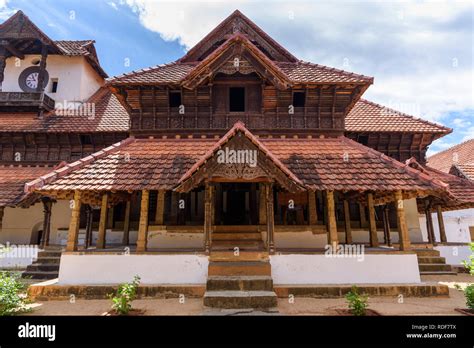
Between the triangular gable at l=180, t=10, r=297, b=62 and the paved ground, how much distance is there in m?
10.2

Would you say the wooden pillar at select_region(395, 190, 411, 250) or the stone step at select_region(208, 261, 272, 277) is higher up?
the wooden pillar at select_region(395, 190, 411, 250)

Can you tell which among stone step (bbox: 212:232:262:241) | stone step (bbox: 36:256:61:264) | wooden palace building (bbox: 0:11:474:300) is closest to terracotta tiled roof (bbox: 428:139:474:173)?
wooden palace building (bbox: 0:11:474:300)

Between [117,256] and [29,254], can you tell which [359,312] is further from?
[29,254]

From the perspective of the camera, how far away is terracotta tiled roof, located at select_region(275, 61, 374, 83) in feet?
34.6

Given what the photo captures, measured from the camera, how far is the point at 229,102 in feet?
37.0

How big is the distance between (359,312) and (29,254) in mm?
13451

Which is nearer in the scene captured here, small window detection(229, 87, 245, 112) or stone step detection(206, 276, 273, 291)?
stone step detection(206, 276, 273, 291)

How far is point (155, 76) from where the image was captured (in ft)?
37.0

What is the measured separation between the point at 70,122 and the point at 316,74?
12488 millimetres

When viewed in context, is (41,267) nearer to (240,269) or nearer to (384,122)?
(240,269)

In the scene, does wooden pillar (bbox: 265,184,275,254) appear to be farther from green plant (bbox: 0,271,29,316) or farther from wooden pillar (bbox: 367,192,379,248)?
green plant (bbox: 0,271,29,316)

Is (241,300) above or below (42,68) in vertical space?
below

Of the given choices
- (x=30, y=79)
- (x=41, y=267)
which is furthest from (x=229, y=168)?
(x=30, y=79)
